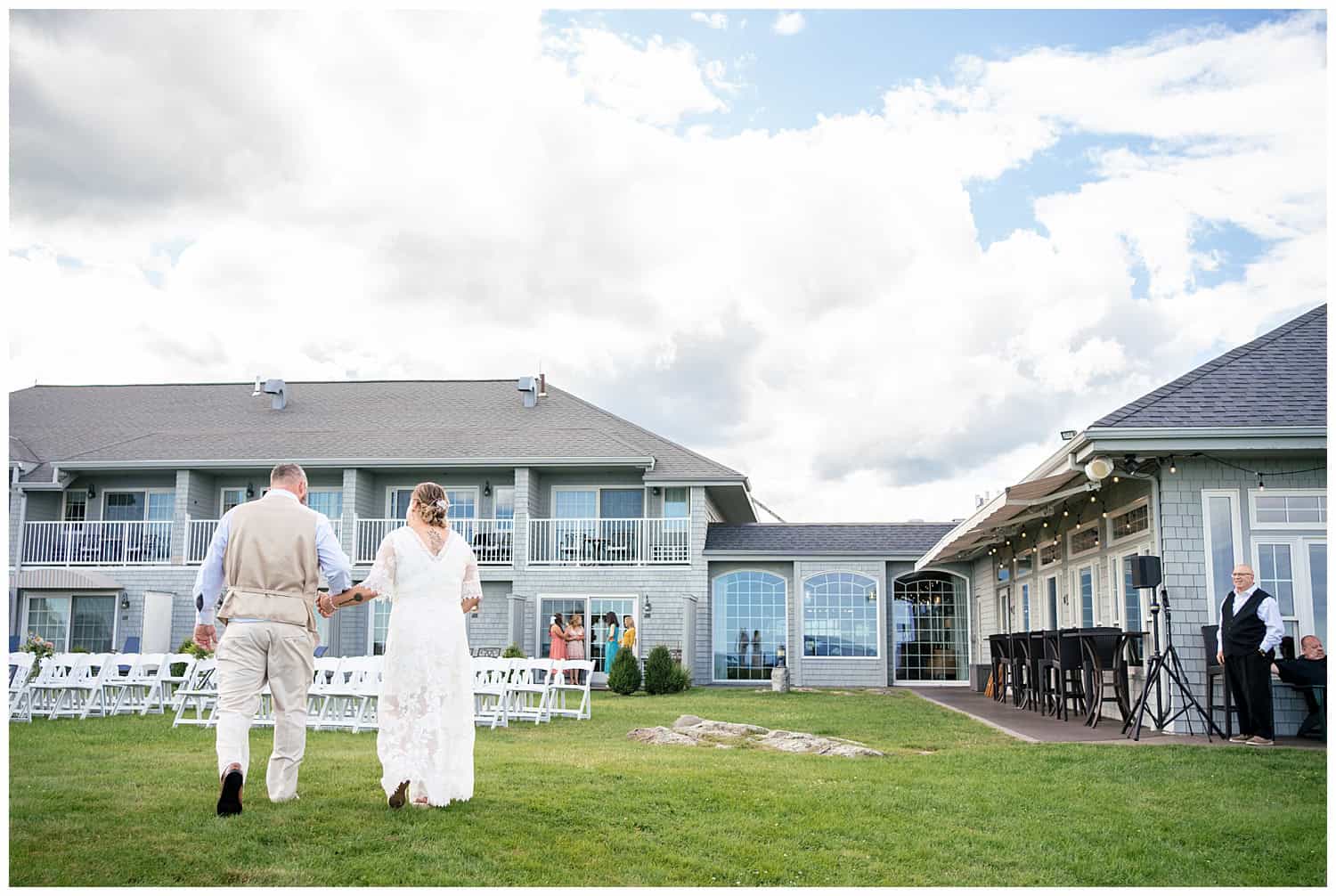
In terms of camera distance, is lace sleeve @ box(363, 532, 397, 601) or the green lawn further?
lace sleeve @ box(363, 532, 397, 601)

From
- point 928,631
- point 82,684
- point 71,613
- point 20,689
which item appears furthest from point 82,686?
point 928,631

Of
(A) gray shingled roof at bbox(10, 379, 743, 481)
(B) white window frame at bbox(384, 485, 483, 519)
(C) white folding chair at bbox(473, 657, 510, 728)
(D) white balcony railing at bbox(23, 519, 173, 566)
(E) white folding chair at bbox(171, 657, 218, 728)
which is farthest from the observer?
(B) white window frame at bbox(384, 485, 483, 519)

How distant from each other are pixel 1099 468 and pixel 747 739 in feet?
13.2

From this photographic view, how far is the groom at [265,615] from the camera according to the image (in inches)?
215

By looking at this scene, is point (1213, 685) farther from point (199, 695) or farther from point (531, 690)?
point (199, 695)

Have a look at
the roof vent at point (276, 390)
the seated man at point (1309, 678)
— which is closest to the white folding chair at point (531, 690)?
the seated man at point (1309, 678)

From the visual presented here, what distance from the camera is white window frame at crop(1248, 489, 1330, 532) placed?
1064cm

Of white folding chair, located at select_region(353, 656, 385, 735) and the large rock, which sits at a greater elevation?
white folding chair, located at select_region(353, 656, 385, 735)

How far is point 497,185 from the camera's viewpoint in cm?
1616

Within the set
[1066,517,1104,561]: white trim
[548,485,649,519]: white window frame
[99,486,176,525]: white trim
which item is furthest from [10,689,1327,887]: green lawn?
[99,486,176,525]: white trim

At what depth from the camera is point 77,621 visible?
76.8 feet

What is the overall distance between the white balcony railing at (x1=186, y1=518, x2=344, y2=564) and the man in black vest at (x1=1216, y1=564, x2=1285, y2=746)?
17481 mm

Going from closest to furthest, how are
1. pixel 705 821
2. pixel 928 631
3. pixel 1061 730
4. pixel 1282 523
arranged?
pixel 705 821 < pixel 1282 523 < pixel 1061 730 < pixel 928 631

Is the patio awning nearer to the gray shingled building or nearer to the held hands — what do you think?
the gray shingled building
